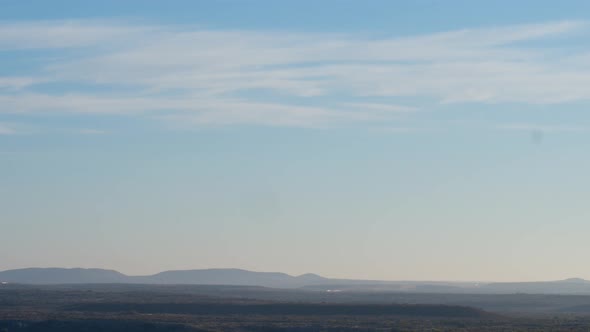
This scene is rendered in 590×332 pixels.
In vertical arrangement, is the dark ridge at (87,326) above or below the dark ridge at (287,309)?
below

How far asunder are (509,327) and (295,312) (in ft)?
72.7

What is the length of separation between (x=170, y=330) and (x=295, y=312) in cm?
2137

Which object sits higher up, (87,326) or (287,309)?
(287,309)

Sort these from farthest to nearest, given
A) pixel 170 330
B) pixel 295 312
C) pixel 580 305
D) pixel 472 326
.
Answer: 1. pixel 580 305
2. pixel 295 312
3. pixel 472 326
4. pixel 170 330

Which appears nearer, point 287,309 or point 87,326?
point 87,326

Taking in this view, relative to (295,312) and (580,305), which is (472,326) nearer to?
(295,312)

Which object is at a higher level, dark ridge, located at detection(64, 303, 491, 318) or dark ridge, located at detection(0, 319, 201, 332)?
dark ridge, located at detection(64, 303, 491, 318)

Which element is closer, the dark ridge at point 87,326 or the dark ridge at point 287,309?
the dark ridge at point 87,326

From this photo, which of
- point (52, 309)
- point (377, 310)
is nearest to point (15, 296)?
point (52, 309)

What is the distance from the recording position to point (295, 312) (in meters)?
81.1

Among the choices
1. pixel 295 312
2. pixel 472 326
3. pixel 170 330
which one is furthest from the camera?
pixel 295 312

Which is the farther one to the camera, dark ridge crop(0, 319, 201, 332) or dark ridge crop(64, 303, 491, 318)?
Result: dark ridge crop(64, 303, 491, 318)

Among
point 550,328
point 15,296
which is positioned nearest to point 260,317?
point 550,328

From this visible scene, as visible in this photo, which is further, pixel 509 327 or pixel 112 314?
pixel 112 314
